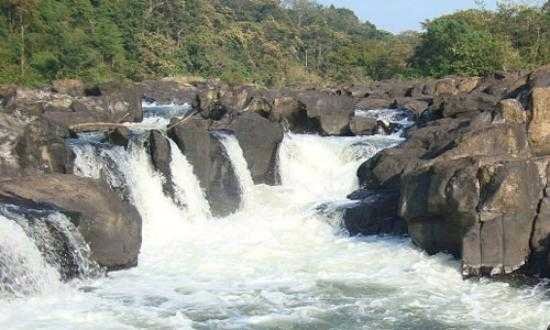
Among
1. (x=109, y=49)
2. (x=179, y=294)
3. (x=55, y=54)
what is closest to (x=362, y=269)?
(x=179, y=294)

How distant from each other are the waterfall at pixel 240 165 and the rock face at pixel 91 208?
4.52 metres

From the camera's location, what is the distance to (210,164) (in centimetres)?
1494

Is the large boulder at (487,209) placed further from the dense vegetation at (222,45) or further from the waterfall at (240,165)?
the dense vegetation at (222,45)

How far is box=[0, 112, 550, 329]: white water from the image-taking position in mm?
8398

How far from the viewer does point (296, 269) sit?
10.7 m

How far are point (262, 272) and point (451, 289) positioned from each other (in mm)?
2898

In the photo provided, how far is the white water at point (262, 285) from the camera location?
8.40 m

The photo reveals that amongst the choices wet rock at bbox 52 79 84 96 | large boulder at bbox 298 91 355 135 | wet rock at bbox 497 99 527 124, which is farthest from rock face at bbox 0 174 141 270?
wet rock at bbox 52 79 84 96

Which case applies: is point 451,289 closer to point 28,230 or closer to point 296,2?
point 28,230

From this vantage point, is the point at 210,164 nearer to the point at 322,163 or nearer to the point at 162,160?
the point at 162,160

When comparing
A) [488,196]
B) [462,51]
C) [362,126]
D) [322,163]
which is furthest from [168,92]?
[488,196]

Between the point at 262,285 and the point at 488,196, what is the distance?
3.67 meters

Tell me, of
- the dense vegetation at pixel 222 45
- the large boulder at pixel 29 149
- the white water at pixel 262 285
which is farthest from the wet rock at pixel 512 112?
the dense vegetation at pixel 222 45

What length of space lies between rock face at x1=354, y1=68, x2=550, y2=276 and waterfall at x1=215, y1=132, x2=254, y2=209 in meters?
3.12
